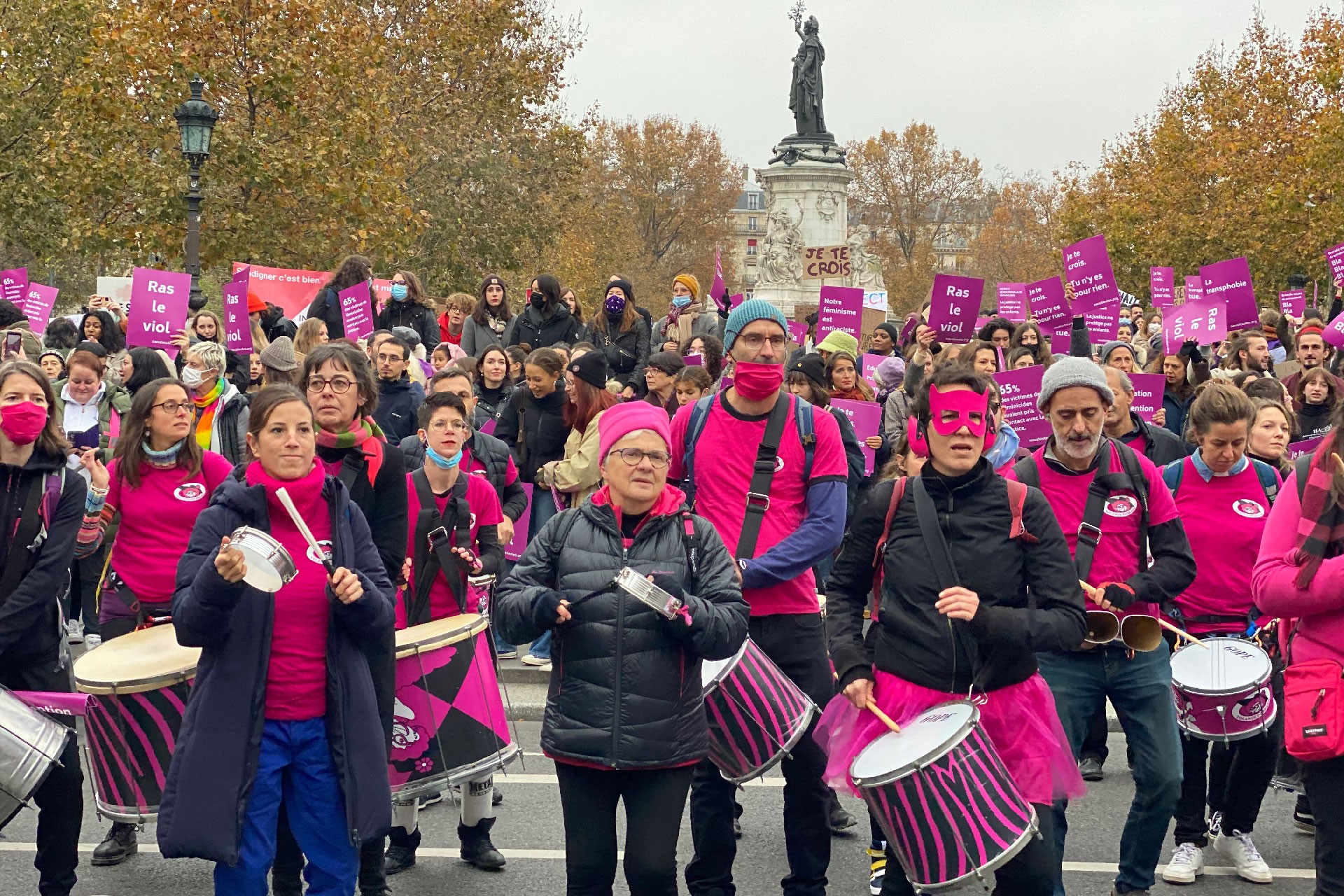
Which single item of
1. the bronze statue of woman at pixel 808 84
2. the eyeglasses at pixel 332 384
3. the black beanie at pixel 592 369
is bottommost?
the eyeglasses at pixel 332 384

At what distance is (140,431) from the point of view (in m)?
6.38

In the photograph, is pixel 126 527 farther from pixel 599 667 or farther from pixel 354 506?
pixel 599 667

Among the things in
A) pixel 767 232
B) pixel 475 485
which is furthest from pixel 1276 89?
pixel 475 485

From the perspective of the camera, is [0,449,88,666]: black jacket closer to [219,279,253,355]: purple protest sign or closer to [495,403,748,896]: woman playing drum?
[495,403,748,896]: woman playing drum

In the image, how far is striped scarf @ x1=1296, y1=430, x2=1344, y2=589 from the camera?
424 cm

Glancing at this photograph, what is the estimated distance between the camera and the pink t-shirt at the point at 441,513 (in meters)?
6.43

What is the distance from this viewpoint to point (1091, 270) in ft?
43.6

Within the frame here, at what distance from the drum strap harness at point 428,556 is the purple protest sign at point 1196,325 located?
865 cm

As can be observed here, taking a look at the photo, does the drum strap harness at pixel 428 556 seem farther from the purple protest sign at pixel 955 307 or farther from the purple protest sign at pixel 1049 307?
the purple protest sign at pixel 1049 307

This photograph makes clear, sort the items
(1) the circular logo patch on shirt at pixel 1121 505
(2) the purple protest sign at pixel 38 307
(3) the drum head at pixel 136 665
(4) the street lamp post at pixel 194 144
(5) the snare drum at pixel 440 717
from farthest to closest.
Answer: (4) the street lamp post at pixel 194 144 < (2) the purple protest sign at pixel 38 307 < (1) the circular logo patch on shirt at pixel 1121 505 < (5) the snare drum at pixel 440 717 < (3) the drum head at pixel 136 665

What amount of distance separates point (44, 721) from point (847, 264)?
13.6 meters

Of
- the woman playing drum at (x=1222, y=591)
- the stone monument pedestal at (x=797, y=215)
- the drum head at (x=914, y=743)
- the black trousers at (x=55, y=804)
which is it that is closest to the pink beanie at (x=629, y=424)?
the drum head at (x=914, y=743)

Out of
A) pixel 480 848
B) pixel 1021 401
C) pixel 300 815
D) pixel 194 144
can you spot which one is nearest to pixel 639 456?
pixel 300 815

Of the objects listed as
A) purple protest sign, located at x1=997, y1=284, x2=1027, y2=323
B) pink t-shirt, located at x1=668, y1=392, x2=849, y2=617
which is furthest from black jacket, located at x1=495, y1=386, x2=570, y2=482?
purple protest sign, located at x1=997, y1=284, x2=1027, y2=323
